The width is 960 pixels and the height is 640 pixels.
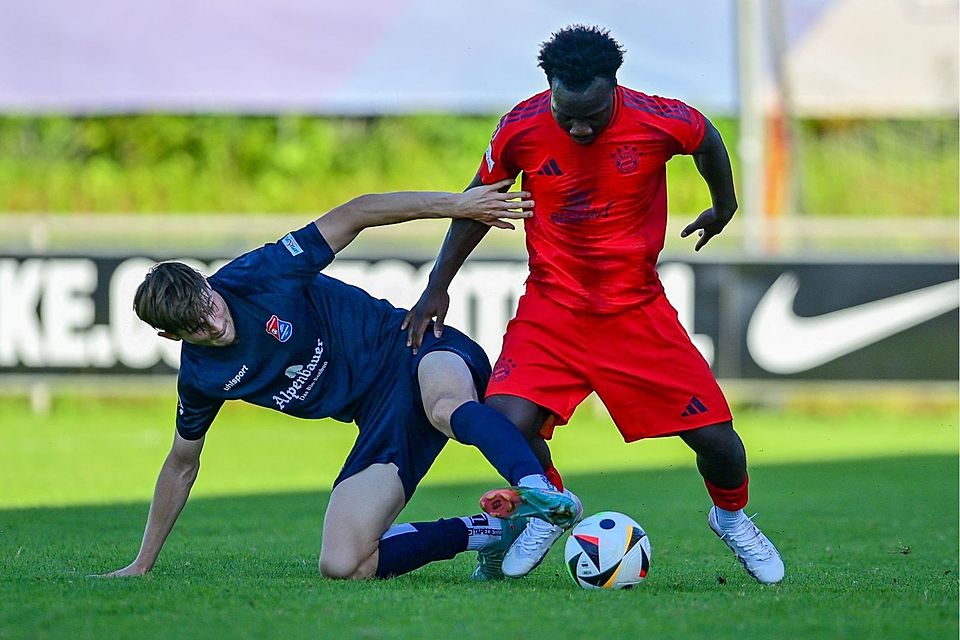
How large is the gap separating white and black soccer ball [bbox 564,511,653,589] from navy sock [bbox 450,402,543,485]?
1.60ft

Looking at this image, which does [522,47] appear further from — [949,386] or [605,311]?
[605,311]

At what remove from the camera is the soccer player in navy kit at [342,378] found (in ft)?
17.8

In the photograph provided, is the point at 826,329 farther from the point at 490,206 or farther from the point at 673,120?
the point at 490,206

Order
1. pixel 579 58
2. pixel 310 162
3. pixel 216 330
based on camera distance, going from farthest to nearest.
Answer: pixel 310 162
pixel 216 330
pixel 579 58

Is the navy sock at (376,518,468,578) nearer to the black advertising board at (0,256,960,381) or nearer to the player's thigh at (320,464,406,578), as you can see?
the player's thigh at (320,464,406,578)

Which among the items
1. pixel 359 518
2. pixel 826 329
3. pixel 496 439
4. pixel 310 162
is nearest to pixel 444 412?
pixel 496 439

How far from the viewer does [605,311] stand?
567 cm

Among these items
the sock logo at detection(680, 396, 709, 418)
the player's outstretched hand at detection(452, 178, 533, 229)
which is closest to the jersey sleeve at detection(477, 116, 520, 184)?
the player's outstretched hand at detection(452, 178, 533, 229)

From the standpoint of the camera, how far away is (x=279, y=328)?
5.64 meters

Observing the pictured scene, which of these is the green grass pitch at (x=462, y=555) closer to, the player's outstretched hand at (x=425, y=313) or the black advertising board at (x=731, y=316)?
the black advertising board at (x=731, y=316)

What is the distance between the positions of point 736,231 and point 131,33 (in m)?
6.99

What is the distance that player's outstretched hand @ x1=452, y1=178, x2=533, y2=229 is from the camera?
18.3 feet

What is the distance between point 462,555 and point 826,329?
7.04 metres

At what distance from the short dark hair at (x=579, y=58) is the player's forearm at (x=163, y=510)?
79.7 inches
